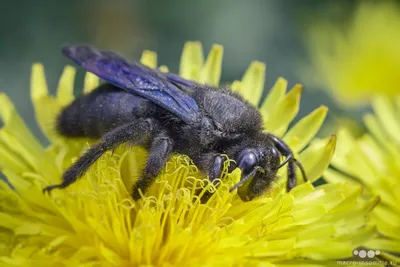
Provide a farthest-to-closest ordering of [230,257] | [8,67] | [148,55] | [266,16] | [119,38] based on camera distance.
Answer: [266,16], [119,38], [8,67], [148,55], [230,257]

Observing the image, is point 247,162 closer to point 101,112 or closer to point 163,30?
point 101,112

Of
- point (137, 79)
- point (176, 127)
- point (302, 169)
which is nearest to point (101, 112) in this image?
point (137, 79)

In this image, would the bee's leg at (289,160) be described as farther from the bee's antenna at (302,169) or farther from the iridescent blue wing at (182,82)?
the iridescent blue wing at (182,82)

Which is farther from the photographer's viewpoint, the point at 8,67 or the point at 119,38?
the point at 119,38

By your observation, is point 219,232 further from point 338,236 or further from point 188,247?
point 338,236

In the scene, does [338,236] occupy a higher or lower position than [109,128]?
lower

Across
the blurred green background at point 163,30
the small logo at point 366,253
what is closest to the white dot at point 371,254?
the small logo at point 366,253

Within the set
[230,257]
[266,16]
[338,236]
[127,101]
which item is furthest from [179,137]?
[266,16]
